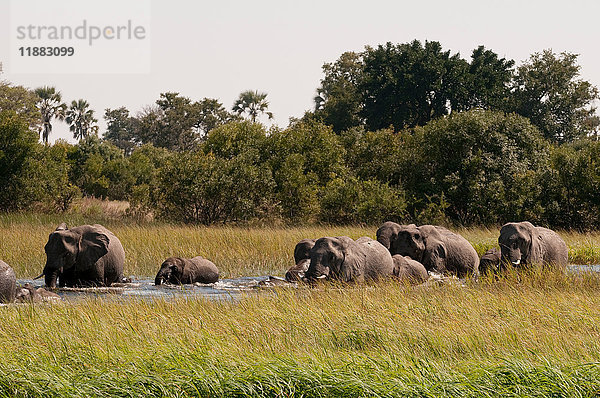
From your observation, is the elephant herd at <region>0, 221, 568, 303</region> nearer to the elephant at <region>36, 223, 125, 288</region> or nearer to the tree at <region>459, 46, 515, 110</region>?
the elephant at <region>36, 223, 125, 288</region>

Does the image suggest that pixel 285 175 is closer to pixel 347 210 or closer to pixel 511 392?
pixel 347 210

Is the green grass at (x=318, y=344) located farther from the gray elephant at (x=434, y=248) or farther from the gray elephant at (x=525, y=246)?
the gray elephant at (x=434, y=248)

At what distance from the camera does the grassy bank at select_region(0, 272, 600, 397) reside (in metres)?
7.19

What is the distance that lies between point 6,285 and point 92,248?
3.44 metres

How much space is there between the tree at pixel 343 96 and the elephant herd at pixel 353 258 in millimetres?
28821

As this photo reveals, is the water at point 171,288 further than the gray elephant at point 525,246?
No

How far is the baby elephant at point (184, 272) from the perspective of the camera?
1644 cm

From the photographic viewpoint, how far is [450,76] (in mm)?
47406

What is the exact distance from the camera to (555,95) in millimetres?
54188

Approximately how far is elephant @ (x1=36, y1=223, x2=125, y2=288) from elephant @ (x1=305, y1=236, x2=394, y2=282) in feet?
14.5

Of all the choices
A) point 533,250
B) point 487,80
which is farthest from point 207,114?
point 533,250

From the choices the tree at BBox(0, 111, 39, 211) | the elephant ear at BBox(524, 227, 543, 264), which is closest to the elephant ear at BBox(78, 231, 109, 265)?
the elephant ear at BBox(524, 227, 543, 264)

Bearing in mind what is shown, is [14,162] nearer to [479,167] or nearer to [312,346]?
[479,167]

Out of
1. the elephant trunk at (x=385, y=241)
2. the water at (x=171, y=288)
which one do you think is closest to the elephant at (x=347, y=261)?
the water at (x=171, y=288)
